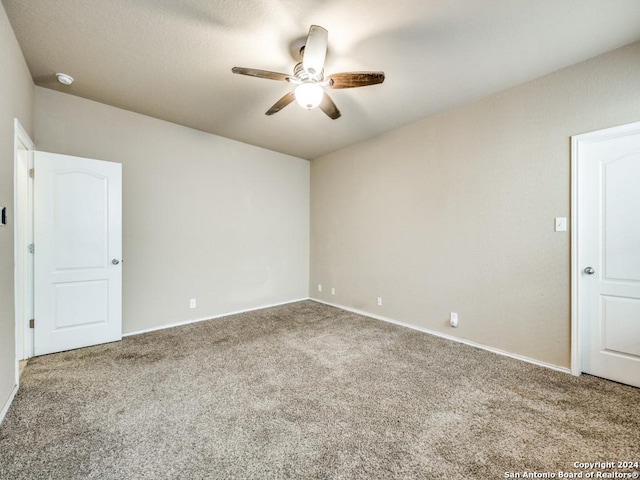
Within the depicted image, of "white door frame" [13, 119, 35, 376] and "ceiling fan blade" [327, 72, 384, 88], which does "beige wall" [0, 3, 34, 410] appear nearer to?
"white door frame" [13, 119, 35, 376]

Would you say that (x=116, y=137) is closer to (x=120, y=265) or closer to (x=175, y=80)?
(x=175, y=80)

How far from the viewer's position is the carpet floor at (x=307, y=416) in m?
1.47

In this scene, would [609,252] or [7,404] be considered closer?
[7,404]

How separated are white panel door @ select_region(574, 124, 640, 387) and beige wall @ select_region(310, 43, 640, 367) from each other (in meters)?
0.12

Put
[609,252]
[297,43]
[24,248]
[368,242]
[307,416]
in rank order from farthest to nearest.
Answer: [368,242], [24,248], [609,252], [297,43], [307,416]

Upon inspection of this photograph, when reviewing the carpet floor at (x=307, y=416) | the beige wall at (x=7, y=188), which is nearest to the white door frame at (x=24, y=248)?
the carpet floor at (x=307, y=416)

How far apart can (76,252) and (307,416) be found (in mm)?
2936

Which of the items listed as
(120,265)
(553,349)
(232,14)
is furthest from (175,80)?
(553,349)

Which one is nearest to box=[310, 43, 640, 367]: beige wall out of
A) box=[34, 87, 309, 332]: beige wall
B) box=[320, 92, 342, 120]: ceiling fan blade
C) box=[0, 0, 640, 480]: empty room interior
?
box=[0, 0, 640, 480]: empty room interior

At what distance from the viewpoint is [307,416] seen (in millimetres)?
1870

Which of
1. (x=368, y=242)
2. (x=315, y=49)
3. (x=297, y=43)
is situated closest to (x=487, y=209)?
(x=368, y=242)

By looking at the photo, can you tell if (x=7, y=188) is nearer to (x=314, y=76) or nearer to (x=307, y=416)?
(x=314, y=76)

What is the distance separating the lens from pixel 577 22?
6.39ft

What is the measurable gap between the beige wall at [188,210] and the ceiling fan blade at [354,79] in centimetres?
265
